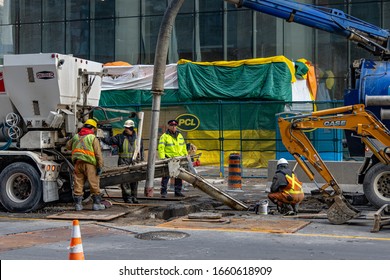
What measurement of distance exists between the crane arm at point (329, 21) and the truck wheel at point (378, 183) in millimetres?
2798

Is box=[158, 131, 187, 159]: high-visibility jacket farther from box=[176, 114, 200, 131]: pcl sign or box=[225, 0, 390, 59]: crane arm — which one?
box=[176, 114, 200, 131]: pcl sign

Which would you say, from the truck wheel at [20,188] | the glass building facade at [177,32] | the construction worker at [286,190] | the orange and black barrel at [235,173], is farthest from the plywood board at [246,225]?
the glass building facade at [177,32]

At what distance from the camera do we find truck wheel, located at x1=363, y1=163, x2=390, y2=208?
12.5 meters

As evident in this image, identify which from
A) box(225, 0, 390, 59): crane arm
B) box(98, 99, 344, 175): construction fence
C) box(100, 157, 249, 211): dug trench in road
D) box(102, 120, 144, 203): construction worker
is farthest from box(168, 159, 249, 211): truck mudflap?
box(98, 99, 344, 175): construction fence

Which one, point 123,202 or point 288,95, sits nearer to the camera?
point 123,202

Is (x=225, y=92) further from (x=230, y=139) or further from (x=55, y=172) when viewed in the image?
(x=55, y=172)

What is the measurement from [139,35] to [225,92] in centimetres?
867

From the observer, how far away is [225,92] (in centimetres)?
2334

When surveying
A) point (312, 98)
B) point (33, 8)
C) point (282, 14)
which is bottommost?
point (312, 98)

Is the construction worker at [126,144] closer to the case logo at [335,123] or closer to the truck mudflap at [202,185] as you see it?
the truck mudflap at [202,185]

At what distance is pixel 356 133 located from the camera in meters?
12.6

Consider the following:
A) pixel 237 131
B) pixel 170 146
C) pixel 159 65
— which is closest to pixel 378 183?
pixel 170 146
